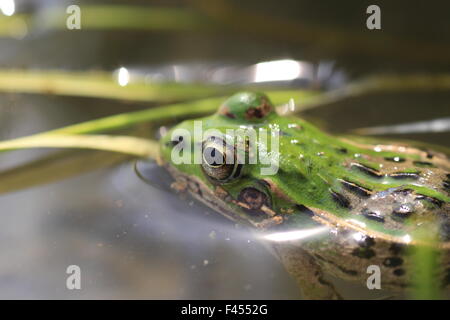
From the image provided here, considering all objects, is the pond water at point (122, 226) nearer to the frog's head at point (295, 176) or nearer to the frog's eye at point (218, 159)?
the frog's head at point (295, 176)

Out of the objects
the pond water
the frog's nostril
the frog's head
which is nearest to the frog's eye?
the frog's head

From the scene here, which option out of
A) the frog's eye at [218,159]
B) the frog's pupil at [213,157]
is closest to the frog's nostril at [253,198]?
the frog's eye at [218,159]

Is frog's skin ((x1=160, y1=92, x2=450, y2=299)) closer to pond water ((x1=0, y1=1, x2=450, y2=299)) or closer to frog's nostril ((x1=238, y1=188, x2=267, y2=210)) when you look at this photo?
frog's nostril ((x1=238, y1=188, x2=267, y2=210))

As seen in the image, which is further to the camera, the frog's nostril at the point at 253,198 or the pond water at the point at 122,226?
the frog's nostril at the point at 253,198

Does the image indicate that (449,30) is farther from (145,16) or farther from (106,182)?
(106,182)

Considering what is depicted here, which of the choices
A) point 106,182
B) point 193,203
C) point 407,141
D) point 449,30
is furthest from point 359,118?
point 106,182

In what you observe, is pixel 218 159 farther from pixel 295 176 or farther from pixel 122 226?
pixel 122 226

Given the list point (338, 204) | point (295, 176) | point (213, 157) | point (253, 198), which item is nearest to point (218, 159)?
point (213, 157)
